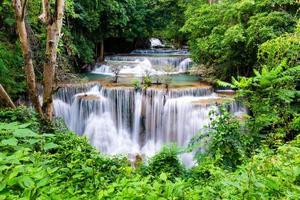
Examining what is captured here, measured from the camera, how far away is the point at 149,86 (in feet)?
41.4

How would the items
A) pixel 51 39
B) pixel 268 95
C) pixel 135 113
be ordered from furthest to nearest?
pixel 135 113
pixel 268 95
pixel 51 39

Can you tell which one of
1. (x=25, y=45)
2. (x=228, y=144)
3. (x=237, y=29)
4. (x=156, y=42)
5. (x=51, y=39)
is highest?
(x=156, y=42)

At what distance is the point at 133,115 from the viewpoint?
12.0 m

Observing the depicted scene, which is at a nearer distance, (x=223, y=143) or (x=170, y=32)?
(x=223, y=143)

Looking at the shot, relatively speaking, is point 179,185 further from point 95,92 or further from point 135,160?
point 95,92

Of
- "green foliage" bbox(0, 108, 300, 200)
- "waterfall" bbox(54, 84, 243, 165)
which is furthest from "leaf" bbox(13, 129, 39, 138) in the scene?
"waterfall" bbox(54, 84, 243, 165)

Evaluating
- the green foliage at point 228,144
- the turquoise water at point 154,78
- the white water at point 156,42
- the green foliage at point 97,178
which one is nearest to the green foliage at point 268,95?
the green foliage at point 228,144

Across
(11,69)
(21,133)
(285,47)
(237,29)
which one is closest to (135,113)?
(11,69)

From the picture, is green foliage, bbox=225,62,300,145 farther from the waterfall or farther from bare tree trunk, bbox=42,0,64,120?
the waterfall

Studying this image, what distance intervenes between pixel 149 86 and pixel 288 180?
996 cm

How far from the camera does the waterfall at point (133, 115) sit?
11289 mm

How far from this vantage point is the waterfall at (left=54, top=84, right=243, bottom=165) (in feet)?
37.0

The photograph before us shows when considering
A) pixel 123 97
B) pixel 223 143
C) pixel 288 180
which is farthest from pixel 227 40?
pixel 288 180

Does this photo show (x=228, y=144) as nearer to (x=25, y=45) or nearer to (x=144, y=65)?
(x=25, y=45)
